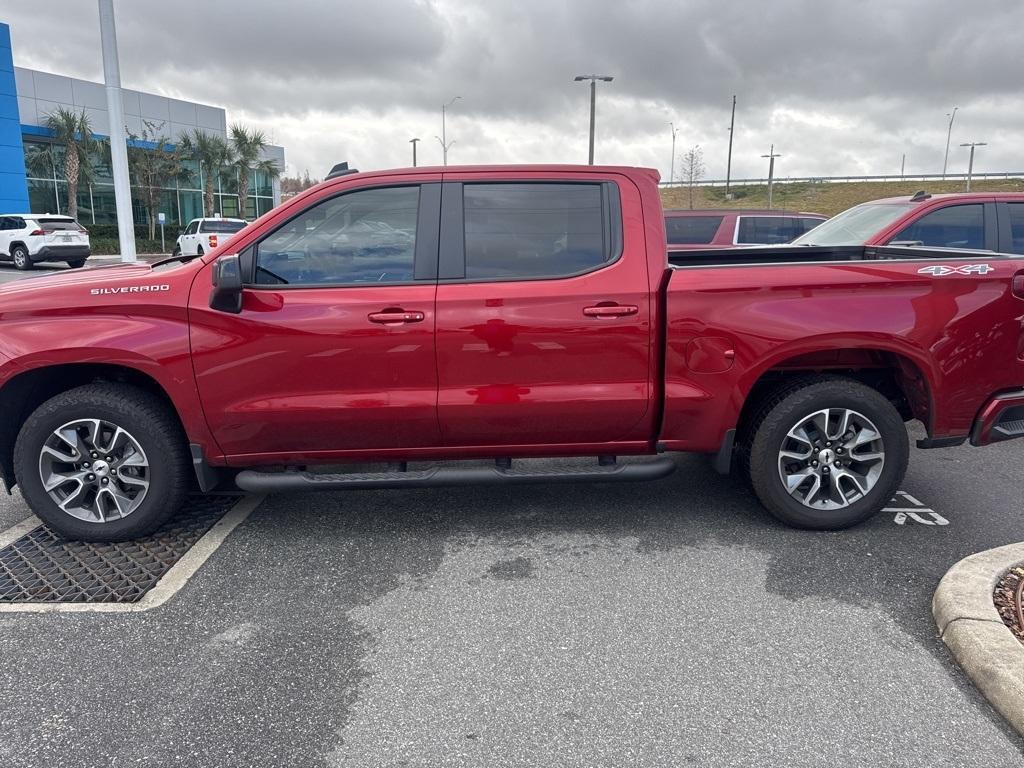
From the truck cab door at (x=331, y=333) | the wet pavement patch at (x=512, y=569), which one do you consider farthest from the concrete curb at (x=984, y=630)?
the truck cab door at (x=331, y=333)

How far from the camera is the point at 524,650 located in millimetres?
3049

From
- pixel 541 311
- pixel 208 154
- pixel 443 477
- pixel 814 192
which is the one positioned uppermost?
pixel 814 192

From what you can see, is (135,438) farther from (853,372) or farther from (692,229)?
(692,229)

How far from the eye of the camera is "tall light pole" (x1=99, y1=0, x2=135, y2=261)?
39.0 feet

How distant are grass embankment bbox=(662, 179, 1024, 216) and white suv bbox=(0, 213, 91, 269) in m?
43.8

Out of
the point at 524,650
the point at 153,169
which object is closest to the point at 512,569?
the point at 524,650

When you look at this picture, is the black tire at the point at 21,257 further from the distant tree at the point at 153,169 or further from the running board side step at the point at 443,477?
the running board side step at the point at 443,477

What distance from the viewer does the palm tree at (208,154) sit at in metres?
37.4

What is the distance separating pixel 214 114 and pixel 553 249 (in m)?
44.3

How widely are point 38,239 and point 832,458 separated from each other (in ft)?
78.2

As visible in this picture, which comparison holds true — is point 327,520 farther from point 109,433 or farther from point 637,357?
point 637,357

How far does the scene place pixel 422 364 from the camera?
381 centimetres

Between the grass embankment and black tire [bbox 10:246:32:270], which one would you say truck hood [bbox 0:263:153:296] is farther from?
the grass embankment

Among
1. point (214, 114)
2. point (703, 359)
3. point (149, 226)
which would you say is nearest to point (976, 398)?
point (703, 359)
